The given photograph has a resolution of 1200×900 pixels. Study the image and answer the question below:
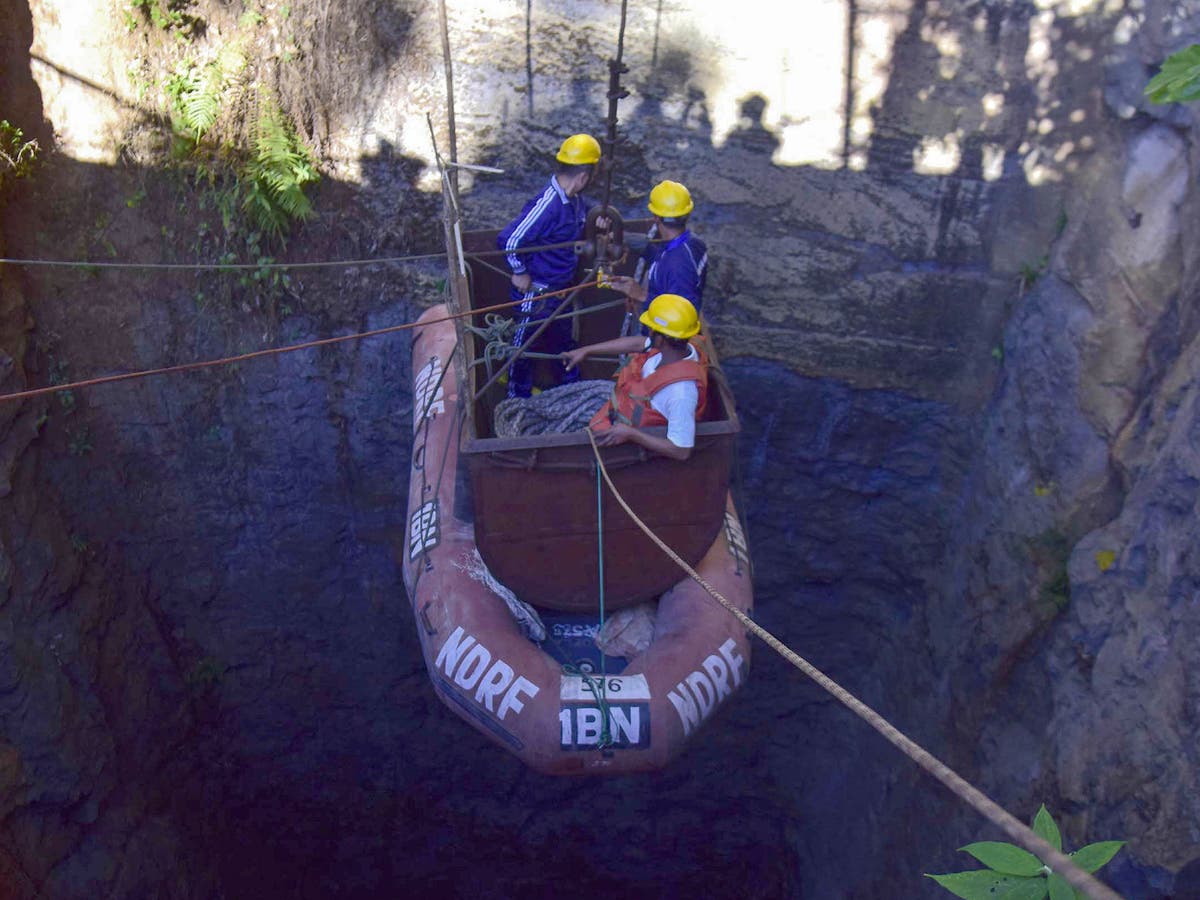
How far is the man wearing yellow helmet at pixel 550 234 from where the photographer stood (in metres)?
4.79

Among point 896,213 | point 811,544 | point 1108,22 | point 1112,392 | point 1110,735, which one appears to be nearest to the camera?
point 1110,735

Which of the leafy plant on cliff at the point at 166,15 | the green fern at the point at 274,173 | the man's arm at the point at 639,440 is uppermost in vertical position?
the leafy plant on cliff at the point at 166,15

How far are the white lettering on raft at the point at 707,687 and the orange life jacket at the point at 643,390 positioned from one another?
3.59 feet

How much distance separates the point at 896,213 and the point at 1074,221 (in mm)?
1037

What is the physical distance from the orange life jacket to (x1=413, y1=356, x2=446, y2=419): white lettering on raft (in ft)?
3.79

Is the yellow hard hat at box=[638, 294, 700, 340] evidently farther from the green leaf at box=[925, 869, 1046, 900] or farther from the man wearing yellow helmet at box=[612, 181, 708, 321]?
the green leaf at box=[925, 869, 1046, 900]

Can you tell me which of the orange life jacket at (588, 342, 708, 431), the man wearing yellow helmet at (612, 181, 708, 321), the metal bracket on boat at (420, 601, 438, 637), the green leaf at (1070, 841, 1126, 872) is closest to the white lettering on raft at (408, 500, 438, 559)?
the metal bracket on boat at (420, 601, 438, 637)

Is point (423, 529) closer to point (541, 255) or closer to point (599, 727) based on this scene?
point (599, 727)

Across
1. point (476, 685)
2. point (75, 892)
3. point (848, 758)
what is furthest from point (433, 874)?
point (476, 685)

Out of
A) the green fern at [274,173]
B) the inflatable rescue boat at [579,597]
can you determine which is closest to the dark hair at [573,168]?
the inflatable rescue boat at [579,597]

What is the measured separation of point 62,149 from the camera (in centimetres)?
599

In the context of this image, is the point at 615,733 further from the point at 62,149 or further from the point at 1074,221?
the point at 62,149

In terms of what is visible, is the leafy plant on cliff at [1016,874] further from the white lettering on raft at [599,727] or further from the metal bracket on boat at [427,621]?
the metal bracket on boat at [427,621]

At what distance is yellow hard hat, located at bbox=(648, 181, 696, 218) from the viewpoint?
4.54 meters
